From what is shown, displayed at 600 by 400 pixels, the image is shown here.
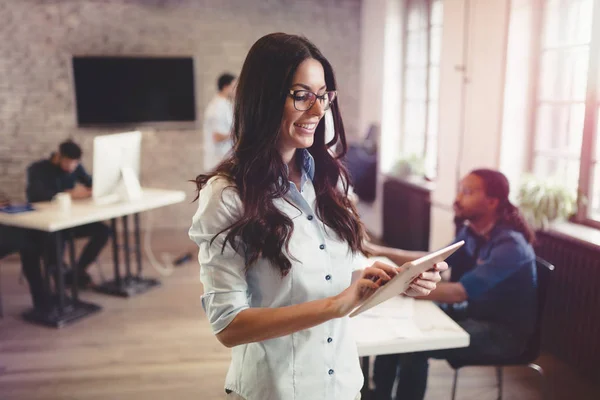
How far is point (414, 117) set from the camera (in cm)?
541

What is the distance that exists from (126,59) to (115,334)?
349cm

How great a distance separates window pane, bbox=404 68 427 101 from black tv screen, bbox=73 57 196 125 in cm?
239

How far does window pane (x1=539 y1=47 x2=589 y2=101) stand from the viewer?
3.18 metres

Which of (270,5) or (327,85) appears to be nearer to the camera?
(327,85)

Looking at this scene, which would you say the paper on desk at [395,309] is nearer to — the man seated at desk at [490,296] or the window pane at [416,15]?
the man seated at desk at [490,296]

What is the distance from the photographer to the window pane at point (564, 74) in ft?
10.4

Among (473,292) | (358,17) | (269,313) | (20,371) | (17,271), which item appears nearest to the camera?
(269,313)

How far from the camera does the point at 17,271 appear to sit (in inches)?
191

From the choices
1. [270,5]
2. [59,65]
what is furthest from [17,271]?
[270,5]

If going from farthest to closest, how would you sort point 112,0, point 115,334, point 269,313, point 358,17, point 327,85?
point 358,17 < point 112,0 < point 115,334 < point 327,85 < point 269,313

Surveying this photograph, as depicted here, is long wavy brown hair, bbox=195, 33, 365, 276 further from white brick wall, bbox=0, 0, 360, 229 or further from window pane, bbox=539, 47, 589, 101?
white brick wall, bbox=0, 0, 360, 229

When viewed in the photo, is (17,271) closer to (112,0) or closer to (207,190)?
(112,0)

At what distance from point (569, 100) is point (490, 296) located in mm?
1626

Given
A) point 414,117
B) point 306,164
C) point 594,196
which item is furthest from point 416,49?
point 306,164
